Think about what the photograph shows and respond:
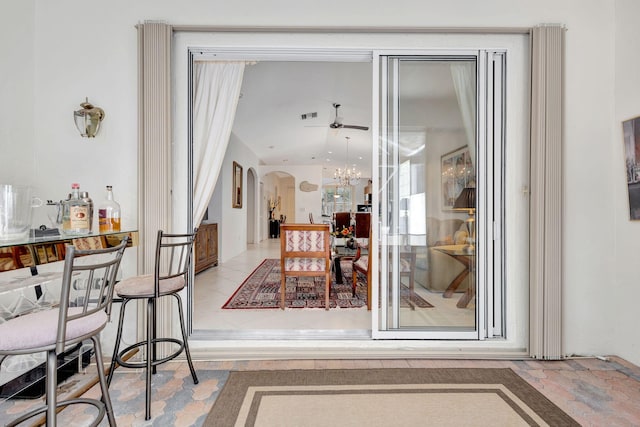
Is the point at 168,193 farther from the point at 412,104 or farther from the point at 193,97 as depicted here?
the point at 412,104

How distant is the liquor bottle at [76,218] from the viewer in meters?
2.04

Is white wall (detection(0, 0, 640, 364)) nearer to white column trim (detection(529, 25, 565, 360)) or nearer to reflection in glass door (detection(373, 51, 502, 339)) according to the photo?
white column trim (detection(529, 25, 565, 360))

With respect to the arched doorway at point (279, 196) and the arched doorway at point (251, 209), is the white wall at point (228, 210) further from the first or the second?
the arched doorway at point (279, 196)

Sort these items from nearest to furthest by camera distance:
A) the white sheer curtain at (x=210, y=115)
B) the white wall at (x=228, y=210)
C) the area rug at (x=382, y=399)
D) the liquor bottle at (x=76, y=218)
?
the area rug at (x=382, y=399), the liquor bottle at (x=76, y=218), the white sheer curtain at (x=210, y=115), the white wall at (x=228, y=210)

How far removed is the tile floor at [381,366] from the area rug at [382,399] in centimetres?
8

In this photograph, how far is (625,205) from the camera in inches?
94.3

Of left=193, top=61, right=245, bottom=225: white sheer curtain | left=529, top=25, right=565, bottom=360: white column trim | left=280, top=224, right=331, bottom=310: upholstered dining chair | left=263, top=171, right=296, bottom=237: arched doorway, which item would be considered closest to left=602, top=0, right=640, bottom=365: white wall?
left=529, top=25, right=565, bottom=360: white column trim

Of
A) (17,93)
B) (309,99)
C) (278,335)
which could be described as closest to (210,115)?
(17,93)

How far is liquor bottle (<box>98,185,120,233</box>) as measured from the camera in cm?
224

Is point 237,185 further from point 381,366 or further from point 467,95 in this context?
point 381,366

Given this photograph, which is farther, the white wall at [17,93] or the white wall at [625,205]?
the white wall at [625,205]

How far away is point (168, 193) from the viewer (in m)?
2.38

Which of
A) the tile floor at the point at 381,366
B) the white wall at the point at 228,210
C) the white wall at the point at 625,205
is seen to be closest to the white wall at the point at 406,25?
the white wall at the point at 625,205

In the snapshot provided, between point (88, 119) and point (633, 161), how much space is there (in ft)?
13.5
